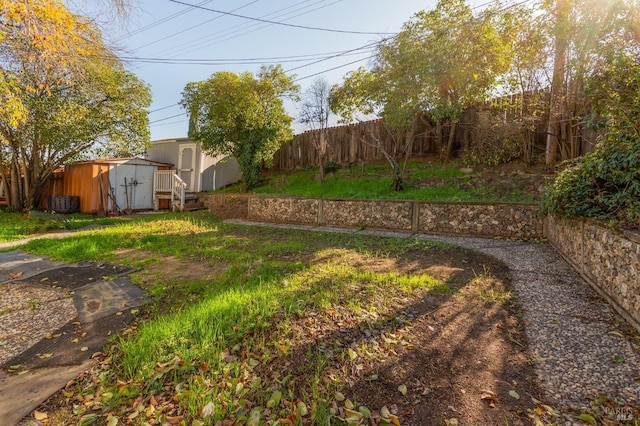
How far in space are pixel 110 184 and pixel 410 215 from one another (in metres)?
10.9

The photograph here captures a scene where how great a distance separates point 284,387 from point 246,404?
23cm

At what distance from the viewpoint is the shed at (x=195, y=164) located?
13195mm

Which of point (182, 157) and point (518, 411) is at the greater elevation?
point (182, 157)

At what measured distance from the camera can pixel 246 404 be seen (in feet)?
5.22

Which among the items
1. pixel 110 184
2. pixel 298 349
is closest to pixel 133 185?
pixel 110 184

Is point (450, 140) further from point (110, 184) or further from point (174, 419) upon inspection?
point (110, 184)

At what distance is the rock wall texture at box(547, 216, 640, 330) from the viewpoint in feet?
7.71

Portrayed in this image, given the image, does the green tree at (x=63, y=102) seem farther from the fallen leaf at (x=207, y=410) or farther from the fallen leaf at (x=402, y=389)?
the fallen leaf at (x=402, y=389)

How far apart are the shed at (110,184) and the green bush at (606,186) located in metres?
13.1

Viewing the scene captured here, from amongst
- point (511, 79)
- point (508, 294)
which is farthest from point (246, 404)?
point (511, 79)

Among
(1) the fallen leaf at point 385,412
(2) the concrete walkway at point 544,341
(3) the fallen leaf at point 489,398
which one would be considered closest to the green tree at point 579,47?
(2) the concrete walkway at point 544,341

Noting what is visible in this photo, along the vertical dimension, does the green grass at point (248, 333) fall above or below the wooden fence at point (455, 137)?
below

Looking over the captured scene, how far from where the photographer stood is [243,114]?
34.9 ft

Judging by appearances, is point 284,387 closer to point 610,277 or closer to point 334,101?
point 610,277
